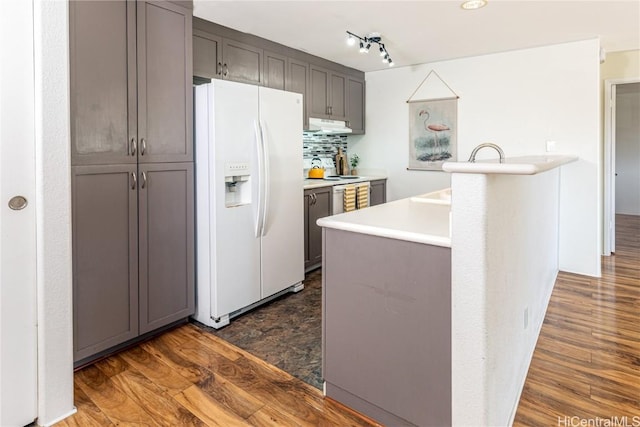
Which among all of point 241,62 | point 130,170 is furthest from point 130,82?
point 241,62

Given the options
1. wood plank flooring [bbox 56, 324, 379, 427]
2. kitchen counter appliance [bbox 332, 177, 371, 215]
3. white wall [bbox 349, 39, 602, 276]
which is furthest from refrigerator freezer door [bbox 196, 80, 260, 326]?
white wall [bbox 349, 39, 602, 276]

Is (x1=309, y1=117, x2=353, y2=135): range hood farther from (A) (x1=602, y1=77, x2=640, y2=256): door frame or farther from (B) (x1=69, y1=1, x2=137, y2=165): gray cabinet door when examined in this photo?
(A) (x1=602, y1=77, x2=640, y2=256): door frame

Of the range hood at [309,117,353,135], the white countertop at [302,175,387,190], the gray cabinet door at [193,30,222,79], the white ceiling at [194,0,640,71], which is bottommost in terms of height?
the white countertop at [302,175,387,190]

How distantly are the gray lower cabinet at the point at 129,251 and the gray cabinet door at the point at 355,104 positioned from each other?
9.18 ft

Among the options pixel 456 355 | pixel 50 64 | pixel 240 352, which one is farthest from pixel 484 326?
pixel 50 64

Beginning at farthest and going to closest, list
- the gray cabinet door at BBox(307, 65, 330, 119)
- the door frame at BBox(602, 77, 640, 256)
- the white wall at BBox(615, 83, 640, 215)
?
1. the white wall at BBox(615, 83, 640, 215)
2. the door frame at BBox(602, 77, 640, 256)
3. the gray cabinet door at BBox(307, 65, 330, 119)

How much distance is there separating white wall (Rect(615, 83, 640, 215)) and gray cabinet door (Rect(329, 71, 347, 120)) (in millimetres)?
5757

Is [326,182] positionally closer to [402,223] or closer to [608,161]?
[402,223]

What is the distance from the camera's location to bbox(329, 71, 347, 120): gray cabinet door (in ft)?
15.6

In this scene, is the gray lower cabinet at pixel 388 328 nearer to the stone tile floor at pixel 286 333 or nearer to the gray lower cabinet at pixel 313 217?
the stone tile floor at pixel 286 333

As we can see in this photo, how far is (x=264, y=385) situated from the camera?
85.4 inches

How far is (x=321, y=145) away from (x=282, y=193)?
6.61 ft

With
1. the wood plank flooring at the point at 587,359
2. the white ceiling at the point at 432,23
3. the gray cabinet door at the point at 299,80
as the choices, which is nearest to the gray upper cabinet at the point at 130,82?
the white ceiling at the point at 432,23

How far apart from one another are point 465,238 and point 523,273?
2.84 ft
